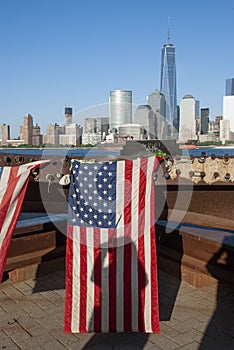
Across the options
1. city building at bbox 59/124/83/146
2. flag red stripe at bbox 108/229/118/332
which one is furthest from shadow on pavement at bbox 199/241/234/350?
city building at bbox 59/124/83/146

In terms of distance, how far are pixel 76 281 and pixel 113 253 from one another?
2.09ft

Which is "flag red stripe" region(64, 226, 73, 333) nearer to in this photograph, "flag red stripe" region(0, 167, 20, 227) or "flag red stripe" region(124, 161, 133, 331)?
"flag red stripe" region(124, 161, 133, 331)

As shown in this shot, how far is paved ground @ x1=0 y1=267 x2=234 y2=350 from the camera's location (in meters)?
5.00

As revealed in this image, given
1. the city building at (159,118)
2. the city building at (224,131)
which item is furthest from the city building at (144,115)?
the city building at (224,131)

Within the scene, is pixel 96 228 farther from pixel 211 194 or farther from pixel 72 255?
pixel 211 194

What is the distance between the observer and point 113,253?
536 cm

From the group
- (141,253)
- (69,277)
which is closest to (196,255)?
(141,253)

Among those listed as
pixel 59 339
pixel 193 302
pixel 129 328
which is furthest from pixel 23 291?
pixel 193 302

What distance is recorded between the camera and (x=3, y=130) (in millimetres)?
161375

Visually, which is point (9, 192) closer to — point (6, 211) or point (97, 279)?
point (6, 211)

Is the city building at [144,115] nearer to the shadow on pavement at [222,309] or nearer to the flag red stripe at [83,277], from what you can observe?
the shadow on pavement at [222,309]

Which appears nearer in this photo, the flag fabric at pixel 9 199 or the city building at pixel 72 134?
the flag fabric at pixel 9 199

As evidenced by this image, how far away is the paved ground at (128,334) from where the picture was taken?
5004 millimetres

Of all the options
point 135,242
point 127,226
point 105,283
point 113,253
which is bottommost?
point 105,283
